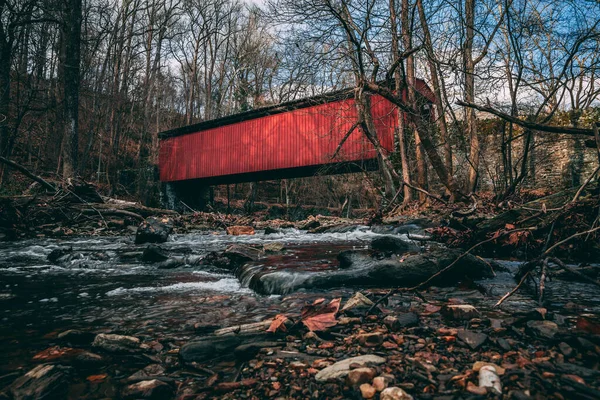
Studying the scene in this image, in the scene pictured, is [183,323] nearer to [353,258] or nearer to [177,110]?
[353,258]

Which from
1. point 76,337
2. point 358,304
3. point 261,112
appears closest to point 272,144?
point 261,112

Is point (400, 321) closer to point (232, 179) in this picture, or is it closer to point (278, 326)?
point (278, 326)

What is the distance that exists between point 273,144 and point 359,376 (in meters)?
14.2

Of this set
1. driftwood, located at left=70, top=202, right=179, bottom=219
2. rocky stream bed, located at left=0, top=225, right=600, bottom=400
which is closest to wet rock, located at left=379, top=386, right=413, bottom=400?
rocky stream bed, located at left=0, top=225, right=600, bottom=400

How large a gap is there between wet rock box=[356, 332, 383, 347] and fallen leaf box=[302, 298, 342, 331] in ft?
0.81

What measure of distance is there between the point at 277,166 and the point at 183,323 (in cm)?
1302

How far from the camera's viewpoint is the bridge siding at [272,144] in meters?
13.0

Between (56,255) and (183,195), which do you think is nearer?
(56,255)

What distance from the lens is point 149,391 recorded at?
4.36 feet

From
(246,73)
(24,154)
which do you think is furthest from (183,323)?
(246,73)

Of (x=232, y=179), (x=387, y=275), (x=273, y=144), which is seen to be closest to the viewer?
(x=387, y=275)

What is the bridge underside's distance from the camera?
44.5ft

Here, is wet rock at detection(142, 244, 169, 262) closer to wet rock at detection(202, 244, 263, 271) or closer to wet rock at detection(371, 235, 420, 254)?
wet rock at detection(202, 244, 263, 271)

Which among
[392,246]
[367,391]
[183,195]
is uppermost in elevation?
[183,195]
